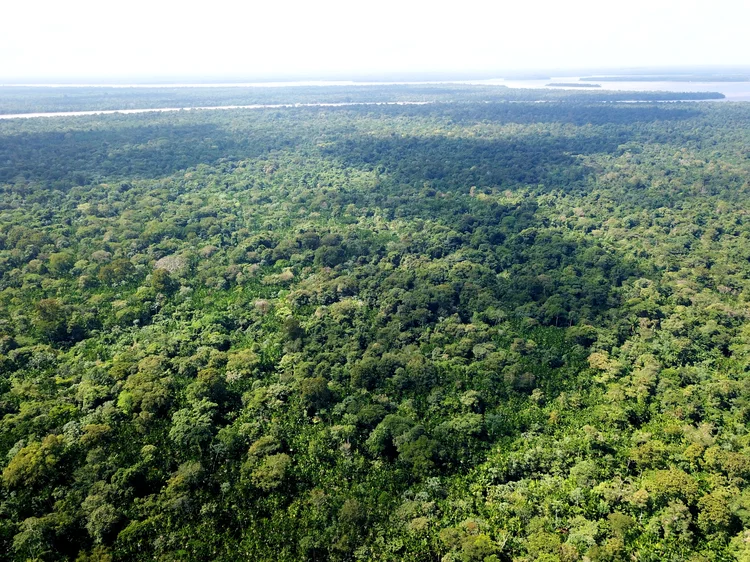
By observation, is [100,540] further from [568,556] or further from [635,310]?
[635,310]

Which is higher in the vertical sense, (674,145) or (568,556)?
(674,145)

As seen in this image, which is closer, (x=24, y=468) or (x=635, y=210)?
(x=24, y=468)

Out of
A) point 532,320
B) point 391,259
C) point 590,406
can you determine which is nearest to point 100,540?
point 590,406

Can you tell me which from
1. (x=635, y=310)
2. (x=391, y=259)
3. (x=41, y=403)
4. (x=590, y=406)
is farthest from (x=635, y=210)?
(x=41, y=403)

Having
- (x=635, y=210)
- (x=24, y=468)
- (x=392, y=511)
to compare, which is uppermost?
(x=635, y=210)

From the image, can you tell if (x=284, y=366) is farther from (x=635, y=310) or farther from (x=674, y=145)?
(x=674, y=145)

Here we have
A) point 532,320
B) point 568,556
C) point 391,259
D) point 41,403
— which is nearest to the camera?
point 568,556

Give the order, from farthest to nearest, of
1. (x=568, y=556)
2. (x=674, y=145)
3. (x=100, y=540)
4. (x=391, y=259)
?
(x=674, y=145) < (x=391, y=259) < (x=100, y=540) < (x=568, y=556)
